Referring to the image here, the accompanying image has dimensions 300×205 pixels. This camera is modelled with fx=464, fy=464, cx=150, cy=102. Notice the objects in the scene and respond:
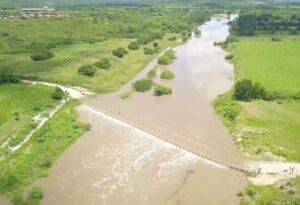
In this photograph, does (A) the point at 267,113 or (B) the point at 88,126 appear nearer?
(B) the point at 88,126

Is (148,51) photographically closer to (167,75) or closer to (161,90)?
(167,75)

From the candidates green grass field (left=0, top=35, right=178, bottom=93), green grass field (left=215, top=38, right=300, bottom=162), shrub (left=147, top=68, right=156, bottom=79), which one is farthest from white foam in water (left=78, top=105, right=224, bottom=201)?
shrub (left=147, top=68, right=156, bottom=79)

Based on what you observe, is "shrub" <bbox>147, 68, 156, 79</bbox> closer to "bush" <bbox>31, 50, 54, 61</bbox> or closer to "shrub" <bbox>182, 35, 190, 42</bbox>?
"bush" <bbox>31, 50, 54, 61</bbox>

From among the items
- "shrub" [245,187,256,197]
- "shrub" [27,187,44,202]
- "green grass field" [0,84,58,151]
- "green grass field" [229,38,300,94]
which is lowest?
"green grass field" [229,38,300,94]

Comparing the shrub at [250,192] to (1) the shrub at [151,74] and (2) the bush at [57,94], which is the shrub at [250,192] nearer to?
(2) the bush at [57,94]

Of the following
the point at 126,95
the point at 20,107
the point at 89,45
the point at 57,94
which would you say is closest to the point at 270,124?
the point at 126,95

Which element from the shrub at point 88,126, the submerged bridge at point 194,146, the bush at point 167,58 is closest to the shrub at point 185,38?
the bush at point 167,58

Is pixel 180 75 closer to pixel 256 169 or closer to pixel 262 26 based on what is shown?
pixel 256 169
